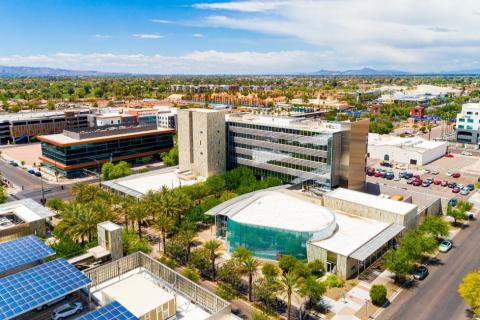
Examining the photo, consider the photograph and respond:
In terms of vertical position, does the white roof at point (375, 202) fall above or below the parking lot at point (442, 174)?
above

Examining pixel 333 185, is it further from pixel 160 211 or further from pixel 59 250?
pixel 59 250

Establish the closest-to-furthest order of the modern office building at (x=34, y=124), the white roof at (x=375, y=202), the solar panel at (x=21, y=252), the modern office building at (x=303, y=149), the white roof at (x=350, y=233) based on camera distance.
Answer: the solar panel at (x=21, y=252) < the white roof at (x=350, y=233) < the white roof at (x=375, y=202) < the modern office building at (x=303, y=149) < the modern office building at (x=34, y=124)

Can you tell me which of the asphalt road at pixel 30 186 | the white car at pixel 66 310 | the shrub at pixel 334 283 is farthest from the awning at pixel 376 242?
the asphalt road at pixel 30 186

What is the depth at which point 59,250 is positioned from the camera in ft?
180

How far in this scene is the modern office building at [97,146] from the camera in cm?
11600

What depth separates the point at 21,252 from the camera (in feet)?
128

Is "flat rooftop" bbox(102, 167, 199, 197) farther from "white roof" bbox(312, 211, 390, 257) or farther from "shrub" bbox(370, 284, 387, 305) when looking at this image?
"shrub" bbox(370, 284, 387, 305)

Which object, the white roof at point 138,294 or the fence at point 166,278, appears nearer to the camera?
the white roof at point 138,294

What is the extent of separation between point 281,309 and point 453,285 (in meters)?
26.5

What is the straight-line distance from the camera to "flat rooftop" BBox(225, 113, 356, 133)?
88.4 m

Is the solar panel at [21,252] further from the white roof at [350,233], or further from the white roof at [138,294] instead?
the white roof at [350,233]

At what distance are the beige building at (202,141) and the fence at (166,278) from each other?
60011 millimetres

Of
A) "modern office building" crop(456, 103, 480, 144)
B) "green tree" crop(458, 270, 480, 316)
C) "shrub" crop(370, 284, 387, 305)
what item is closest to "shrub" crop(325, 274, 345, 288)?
"shrub" crop(370, 284, 387, 305)

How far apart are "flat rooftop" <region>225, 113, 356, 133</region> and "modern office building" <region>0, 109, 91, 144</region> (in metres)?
103
